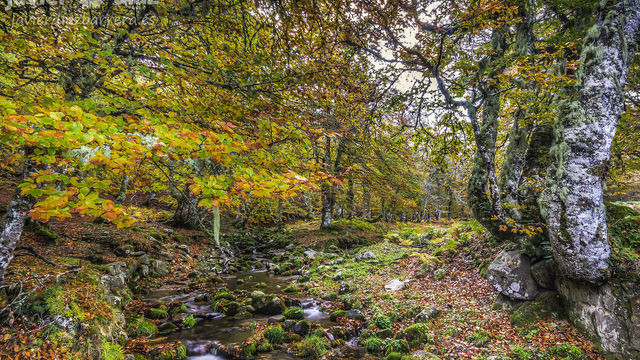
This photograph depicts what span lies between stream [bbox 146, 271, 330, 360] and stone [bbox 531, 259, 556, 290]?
481cm

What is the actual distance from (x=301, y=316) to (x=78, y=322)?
4403 millimetres

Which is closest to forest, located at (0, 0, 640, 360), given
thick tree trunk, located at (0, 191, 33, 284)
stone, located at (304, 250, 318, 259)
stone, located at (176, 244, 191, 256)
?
thick tree trunk, located at (0, 191, 33, 284)

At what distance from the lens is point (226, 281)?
9.52m

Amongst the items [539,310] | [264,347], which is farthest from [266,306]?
[539,310]

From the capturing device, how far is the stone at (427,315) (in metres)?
5.87

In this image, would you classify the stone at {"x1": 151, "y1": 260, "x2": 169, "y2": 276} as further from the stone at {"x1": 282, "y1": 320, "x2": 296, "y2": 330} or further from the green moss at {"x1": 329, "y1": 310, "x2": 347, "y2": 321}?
the green moss at {"x1": 329, "y1": 310, "x2": 347, "y2": 321}

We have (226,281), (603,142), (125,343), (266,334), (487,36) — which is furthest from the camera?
(226,281)

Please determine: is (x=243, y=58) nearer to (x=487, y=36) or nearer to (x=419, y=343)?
(x=419, y=343)

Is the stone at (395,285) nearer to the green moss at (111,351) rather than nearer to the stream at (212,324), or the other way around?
the stream at (212,324)

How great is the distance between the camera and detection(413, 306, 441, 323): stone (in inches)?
231

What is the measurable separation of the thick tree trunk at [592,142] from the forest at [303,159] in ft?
0.09

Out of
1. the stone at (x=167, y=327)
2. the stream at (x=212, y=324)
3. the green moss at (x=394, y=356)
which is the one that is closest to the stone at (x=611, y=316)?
the green moss at (x=394, y=356)

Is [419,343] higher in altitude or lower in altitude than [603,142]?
lower

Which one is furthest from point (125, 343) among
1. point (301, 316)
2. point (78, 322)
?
point (301, 316)
